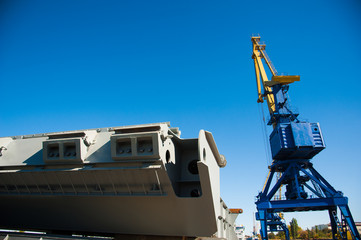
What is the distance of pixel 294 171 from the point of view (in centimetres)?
3062

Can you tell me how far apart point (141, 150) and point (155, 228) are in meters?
4.07

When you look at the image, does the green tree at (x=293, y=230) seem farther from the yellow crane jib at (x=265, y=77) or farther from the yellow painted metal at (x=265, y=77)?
the yellow crane jib at (x=265, y=77)

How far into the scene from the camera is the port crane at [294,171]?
2795 centimetres

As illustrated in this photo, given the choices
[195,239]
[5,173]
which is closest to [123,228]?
[195,239]

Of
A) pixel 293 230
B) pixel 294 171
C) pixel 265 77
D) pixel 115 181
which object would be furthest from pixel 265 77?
pixel 293 230

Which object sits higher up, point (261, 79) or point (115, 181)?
point (261, 79)

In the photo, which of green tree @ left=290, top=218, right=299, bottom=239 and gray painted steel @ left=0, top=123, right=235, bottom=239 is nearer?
gray painted steel @ left=0, top=123, right=235, bottom=239

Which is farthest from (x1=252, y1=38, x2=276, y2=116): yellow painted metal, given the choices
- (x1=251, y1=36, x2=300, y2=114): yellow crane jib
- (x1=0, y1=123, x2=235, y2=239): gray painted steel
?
(x1=0, y1=123, x2=235, y2=239): gray painted steel

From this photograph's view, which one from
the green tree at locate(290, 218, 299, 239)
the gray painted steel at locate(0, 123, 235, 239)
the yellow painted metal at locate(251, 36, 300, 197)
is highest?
the yellow painted metal at locate(251, 36, 300, 197)

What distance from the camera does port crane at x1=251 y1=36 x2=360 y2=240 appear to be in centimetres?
2795

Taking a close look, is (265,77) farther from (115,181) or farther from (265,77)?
(115,181)

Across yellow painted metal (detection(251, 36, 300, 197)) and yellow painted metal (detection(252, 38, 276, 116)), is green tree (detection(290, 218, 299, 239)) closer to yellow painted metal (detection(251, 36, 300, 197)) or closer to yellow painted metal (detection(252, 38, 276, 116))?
yellow painted metal (detection(251, 36, 300, 197))

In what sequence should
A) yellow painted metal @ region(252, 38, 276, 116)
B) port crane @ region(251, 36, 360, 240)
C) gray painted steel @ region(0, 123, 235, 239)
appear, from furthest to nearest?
yellow painted metal @ region(252, 38, 276, 116) → port crane @ region(251, 36, 360, 240) → gray painted steel @ region(0, 123, 235, 239)

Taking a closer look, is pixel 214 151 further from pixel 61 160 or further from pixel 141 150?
pixel 61 160
